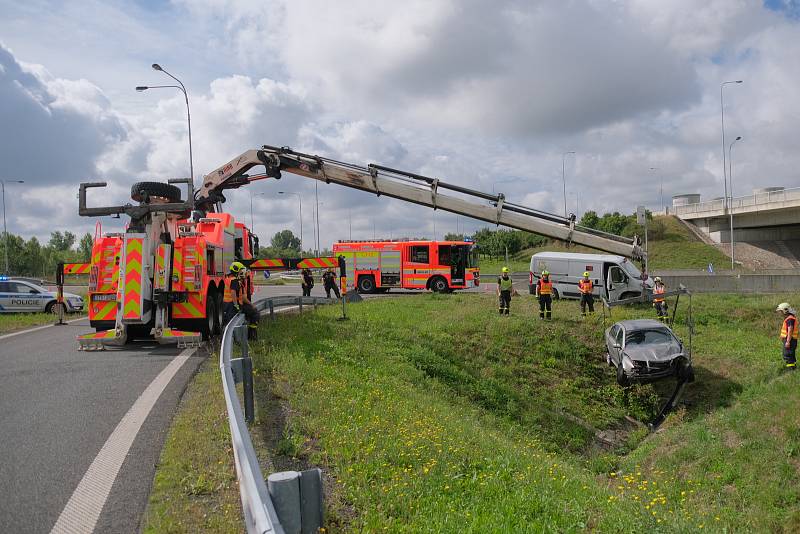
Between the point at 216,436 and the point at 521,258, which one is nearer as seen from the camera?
the point at 216,436

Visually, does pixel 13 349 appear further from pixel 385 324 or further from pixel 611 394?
pixel 611 394

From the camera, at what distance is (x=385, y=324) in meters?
17.3

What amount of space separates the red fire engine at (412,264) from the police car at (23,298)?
15.2 meters

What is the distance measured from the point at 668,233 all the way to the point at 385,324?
5611cm

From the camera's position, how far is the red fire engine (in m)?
31.8

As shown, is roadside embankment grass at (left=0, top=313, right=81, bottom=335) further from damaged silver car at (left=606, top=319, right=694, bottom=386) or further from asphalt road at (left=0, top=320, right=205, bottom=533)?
damaged silver car at (left=606, top=319, right=694, bottom=386)

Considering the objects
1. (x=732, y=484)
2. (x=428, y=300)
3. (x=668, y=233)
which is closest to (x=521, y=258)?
(x=668, y=233)

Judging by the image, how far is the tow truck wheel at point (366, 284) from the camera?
1328 inches

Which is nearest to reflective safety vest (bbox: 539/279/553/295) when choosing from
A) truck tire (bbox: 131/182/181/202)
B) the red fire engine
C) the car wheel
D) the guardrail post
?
the car wheel

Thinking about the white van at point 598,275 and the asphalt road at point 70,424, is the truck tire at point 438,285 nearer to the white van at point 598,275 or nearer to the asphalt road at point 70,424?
the white van at point 598,275

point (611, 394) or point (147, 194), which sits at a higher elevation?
point (147, 194)

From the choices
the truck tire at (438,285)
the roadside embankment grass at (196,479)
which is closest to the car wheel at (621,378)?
the roadside embankment grass at (196,479)

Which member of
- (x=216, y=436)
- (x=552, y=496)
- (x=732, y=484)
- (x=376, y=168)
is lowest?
(x=732, y=484)

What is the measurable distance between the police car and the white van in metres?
18.7
